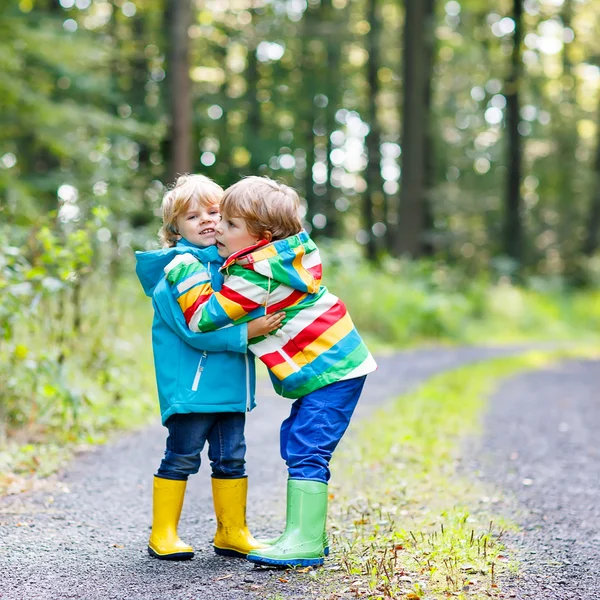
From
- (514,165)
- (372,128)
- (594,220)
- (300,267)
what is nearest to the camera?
(300,267)

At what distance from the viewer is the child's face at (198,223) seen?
3486mm

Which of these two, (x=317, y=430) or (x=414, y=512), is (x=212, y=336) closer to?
(x=317, y=430)

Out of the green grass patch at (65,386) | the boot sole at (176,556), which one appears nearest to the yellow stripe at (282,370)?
the boot sole at (176,556)

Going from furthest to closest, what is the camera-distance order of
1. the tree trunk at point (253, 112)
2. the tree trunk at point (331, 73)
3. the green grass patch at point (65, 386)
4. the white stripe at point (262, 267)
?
the tree trunk at point (331, 73), the tree trunk at point (253, 112), the green grass patch at point (65, 386), the white stripe at point (262, 267)

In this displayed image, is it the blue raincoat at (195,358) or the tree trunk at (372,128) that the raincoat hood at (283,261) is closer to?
the blue raincoat at (195,358)

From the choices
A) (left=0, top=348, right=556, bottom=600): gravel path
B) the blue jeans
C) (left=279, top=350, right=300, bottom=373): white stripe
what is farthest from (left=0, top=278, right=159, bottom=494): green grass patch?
(left=279, top=350, right=300, bottom=373): white stripe

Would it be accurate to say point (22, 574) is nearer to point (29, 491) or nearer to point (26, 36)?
point (29, 491)

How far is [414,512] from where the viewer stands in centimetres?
423

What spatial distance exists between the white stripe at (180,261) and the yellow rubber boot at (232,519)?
0.94 meters

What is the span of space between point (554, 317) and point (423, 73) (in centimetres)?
651

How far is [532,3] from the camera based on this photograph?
980 inches

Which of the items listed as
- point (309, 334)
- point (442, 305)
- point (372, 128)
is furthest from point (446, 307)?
point (372, 128)

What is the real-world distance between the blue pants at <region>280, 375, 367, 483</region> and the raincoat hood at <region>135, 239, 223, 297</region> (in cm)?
71

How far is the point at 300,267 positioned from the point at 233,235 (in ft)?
0.99
